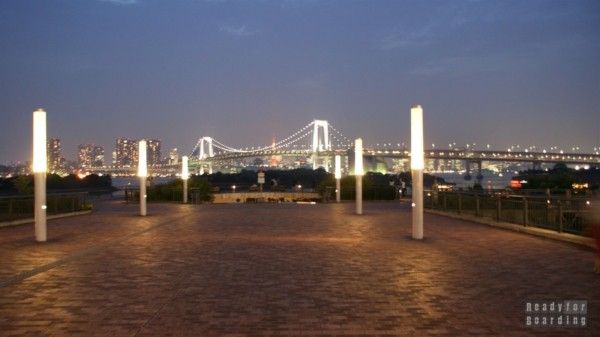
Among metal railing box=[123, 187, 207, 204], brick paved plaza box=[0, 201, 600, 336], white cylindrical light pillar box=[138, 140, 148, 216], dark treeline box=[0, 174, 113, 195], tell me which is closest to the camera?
brick paved plaza box=[0, 201, 600, 336]

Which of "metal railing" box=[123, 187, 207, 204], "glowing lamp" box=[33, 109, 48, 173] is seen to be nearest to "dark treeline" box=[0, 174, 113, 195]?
"metal railing" box=[123, 187, 207, 204]

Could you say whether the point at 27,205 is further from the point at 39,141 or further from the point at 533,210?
the point at 533,210

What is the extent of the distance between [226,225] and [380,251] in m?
7.92

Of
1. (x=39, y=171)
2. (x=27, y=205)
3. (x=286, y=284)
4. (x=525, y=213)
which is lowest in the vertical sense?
(x=286, y=284)

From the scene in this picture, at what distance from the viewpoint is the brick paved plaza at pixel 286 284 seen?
269 inches

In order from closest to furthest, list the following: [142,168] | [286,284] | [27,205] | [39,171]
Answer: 1. [286,284]
2. [39,171]
3. [27,205]
4. [142,168]

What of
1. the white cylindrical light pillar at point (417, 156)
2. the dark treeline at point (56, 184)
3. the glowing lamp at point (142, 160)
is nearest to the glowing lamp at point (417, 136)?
the white cylindrical light pillar at point (417, 156)

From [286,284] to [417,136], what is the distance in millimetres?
7321

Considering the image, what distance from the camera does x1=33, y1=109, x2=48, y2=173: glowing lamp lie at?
1488 cm

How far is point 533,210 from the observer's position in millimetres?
16672

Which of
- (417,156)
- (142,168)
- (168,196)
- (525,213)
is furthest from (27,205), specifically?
(168,196)

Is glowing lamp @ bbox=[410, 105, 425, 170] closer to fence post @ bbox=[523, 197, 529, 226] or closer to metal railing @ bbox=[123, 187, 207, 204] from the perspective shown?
fence post @ bbox=[523, 197, 529, 226]

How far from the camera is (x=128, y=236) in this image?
16156 millimetres

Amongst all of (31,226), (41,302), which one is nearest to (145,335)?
(41,302)
